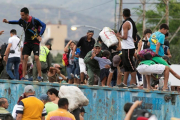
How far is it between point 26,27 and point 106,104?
313cm

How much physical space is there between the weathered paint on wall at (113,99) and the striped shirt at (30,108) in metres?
2.79

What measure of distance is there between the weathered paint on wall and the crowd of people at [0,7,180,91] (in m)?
0.41

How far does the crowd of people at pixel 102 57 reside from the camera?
13508 mm

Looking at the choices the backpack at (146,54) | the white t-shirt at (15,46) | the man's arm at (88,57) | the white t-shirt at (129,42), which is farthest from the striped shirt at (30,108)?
the white t-shirt at (15,46)

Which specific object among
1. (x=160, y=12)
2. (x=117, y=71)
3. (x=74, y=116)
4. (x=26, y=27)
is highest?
(x=160, y=12)

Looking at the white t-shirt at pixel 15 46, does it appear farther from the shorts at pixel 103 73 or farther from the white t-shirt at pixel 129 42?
the white t-shirt at pixel 129 42

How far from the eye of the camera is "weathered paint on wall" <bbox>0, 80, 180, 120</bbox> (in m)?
12.8

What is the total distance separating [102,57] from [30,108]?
4.83m

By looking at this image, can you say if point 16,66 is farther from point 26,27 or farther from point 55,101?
point 55,101

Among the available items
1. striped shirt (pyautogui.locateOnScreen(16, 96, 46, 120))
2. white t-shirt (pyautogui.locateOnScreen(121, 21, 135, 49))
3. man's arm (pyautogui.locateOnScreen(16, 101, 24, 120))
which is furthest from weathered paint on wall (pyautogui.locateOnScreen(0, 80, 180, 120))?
man's arm (pyautogui.locateOnScreen(16, 101, 24, 120))

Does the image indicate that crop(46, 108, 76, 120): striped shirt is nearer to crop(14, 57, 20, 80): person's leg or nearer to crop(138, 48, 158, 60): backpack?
crop(138, 48, 158, 60): backpack

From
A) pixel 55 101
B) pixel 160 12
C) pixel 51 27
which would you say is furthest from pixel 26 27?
pixel 51 27

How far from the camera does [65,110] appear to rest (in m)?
10.3

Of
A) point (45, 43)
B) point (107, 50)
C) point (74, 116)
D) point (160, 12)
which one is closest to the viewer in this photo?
point (74, 116)
